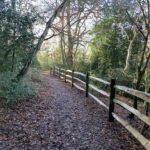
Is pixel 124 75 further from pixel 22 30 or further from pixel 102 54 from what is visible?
pixel 22 30

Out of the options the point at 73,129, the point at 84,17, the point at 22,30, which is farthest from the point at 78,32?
the point at 73,129

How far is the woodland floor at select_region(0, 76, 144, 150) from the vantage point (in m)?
5.96

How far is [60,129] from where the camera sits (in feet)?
23.0

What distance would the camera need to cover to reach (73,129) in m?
7.05

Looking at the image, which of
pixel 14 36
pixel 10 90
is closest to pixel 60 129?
pixel 10 90

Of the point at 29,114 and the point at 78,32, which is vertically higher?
the point at 78,32

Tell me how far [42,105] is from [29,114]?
1.58m

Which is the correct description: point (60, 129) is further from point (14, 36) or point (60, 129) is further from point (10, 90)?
point (14, 36)

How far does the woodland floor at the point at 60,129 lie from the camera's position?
5.96 metres

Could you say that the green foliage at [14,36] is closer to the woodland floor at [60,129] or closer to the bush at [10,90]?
the bush at [10,90]

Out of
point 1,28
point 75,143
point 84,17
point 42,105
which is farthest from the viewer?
point 84,17

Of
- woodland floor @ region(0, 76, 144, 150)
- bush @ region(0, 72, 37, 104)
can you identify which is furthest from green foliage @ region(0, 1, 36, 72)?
woodland floor @ region(0, 76, 144, 150)

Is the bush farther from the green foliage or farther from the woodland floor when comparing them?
the green foliage

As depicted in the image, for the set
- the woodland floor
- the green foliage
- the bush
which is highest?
the green foliage
